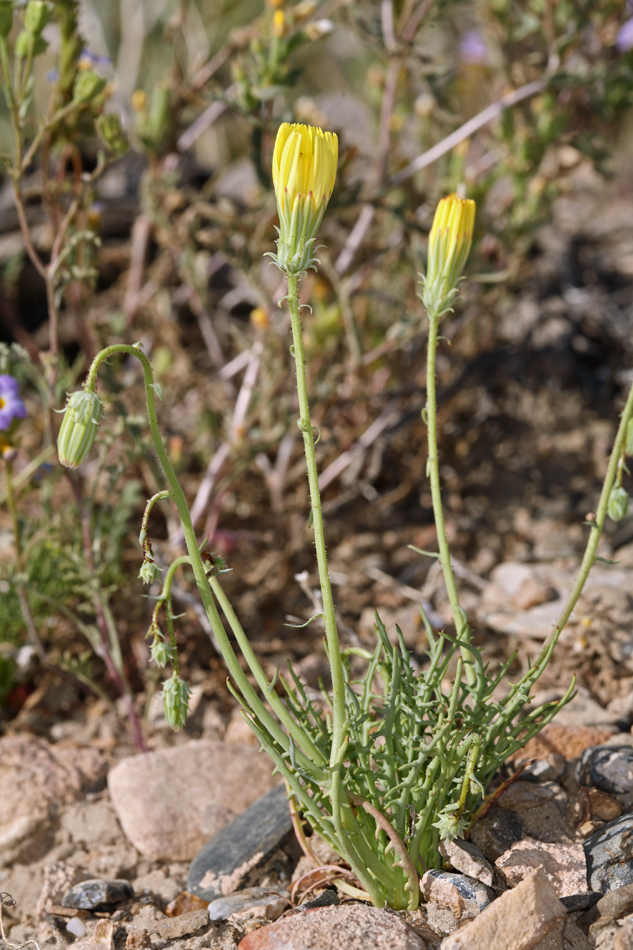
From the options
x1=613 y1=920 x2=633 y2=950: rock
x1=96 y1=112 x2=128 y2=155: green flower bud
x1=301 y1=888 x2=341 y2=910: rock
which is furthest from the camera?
x1=96 y1=112 x2=128 y2=155: green flower bud

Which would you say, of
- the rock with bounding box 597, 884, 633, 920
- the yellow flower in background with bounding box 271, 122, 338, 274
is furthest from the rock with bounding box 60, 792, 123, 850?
the yellow flower in background with bounding box 271, 122, 338, 274

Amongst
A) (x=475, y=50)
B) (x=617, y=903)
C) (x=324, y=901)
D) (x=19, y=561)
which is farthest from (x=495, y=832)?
(x=475, y=50)

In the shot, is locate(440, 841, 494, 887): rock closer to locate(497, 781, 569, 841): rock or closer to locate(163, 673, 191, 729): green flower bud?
locate(497, 781, 569, 841): rock

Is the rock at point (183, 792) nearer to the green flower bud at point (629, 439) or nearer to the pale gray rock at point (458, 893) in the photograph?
the pale gray rock at point (458, 893)

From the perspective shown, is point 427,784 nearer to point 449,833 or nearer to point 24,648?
point 449,833

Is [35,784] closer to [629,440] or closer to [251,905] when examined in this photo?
[251,905]

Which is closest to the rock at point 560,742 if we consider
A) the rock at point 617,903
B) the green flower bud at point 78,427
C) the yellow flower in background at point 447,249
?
the rock at point 617,903
